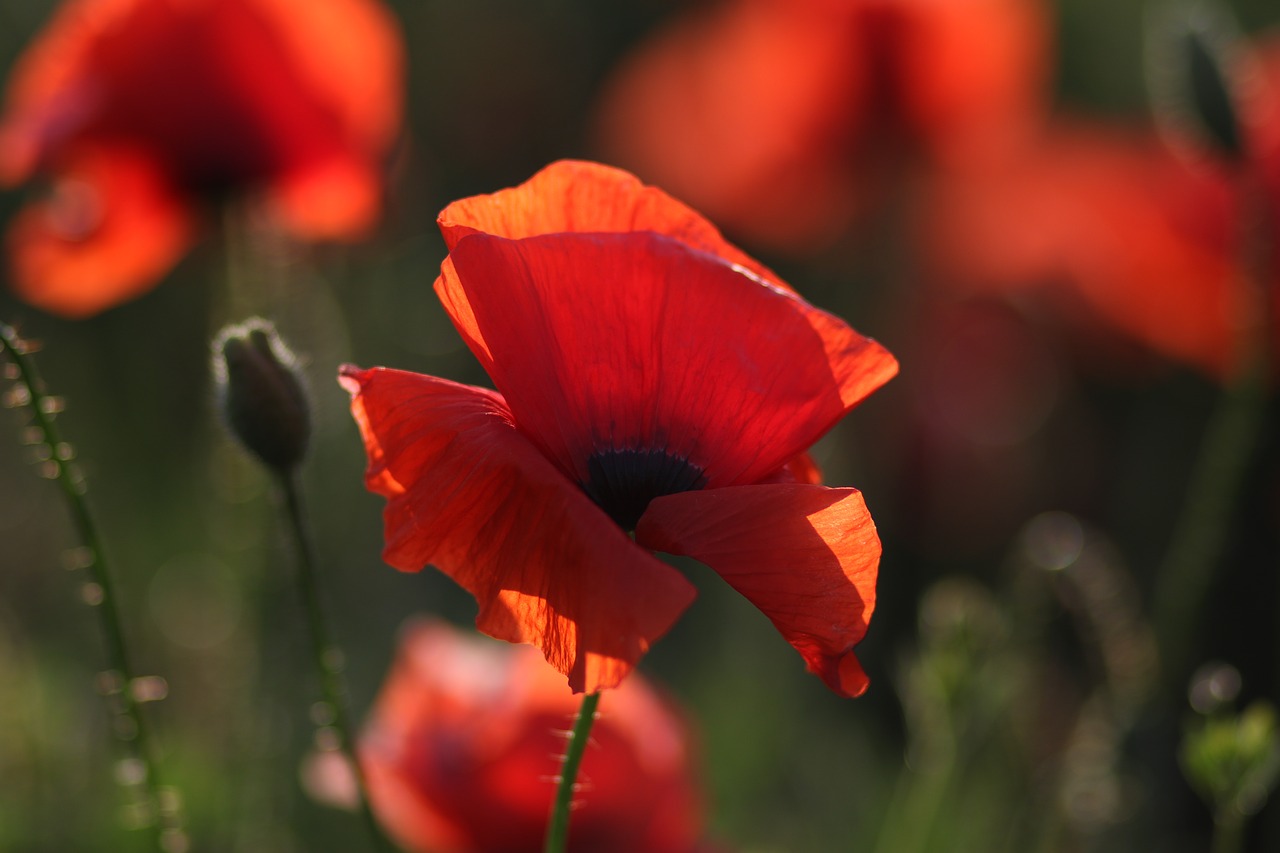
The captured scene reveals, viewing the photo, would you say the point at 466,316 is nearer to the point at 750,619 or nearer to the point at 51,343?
the point at 750,619

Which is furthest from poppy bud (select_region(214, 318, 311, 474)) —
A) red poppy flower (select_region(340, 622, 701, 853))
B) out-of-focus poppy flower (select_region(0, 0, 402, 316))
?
out-of-focus poppy flower (select_region(0, 0, 402, 316))

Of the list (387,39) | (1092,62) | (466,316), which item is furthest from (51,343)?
(1092,62)

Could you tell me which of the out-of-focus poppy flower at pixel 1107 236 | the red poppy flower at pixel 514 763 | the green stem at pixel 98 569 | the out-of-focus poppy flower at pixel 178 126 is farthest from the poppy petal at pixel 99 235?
the out-of-focus poppy flower at pixel 1107 236

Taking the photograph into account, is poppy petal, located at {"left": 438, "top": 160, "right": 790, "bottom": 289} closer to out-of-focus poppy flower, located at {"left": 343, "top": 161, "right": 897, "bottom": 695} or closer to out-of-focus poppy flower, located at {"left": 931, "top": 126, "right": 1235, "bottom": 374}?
out-of-focus poppy flower, located at {"left": 343, "top": 161, "right": 897, "bottom": 695}

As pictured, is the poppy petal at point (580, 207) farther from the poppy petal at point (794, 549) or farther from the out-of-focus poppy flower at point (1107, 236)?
the out-of-focus poppy flower at point (1107, 236)

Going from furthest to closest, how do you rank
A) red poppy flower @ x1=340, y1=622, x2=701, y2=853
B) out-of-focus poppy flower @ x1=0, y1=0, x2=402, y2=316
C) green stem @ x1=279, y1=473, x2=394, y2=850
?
out-of-focus poppy flower @ x1=0, y1=0, x2=402, y2=316
red poppy flower @ x1=340, y1=622, x2=701, y2=853
green stem @ x1=279, y1=473, x2=394, y2=850

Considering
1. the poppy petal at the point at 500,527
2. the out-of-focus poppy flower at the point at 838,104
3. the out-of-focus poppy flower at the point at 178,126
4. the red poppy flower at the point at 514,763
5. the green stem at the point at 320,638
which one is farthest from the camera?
the out-of-focus poppy flower at the point at 838,104
